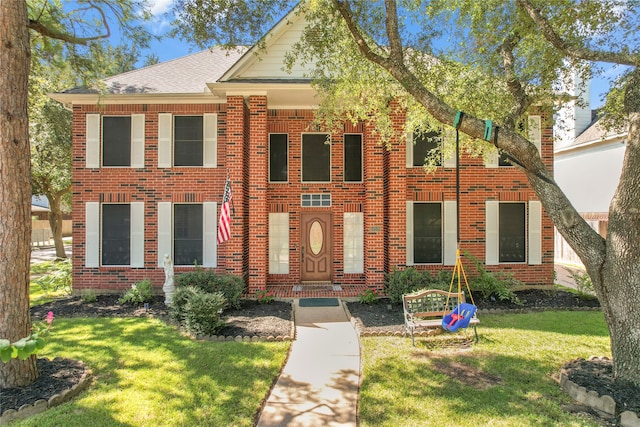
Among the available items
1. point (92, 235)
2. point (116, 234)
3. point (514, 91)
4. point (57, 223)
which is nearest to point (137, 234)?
point (116, 234)

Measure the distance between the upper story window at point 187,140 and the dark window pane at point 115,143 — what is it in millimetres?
1004

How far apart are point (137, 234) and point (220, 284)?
3.41 metres

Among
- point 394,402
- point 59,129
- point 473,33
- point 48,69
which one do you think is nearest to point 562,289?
point 473,33

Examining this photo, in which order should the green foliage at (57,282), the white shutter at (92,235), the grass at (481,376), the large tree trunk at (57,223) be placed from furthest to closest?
the large tree trunk at (57,223)
the green foliage at (57,282)
the white shutter at (92,235)
the grass at (481,376)

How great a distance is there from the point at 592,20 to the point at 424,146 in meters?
5.04

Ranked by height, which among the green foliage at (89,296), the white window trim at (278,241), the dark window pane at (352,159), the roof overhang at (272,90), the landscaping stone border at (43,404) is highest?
the roof overhang at (272,90)

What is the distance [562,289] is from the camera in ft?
34.4

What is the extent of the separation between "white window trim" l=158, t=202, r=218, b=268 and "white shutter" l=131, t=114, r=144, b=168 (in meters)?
1.41

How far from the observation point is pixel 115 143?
10.3m

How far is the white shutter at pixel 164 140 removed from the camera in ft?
33.7

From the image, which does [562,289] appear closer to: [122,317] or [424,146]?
[424,146]

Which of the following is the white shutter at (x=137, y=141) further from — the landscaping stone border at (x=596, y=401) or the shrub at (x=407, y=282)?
the landscaping stone border at (x=596, y=401)

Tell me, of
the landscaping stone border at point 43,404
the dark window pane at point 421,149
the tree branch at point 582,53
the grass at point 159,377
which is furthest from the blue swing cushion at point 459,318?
the dark window pane at point 421,149

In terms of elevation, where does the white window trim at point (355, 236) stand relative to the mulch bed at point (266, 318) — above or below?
above
